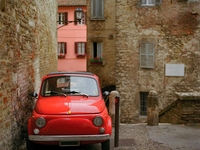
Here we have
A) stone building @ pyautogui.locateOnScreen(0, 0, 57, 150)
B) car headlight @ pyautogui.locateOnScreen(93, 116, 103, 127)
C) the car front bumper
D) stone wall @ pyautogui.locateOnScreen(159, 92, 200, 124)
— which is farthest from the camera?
stone wall @ pyautogui.locateOnScreen(159, 92, 200, 124)

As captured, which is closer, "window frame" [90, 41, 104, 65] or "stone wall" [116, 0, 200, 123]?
"stone wall" [116, 0, 200, 123]

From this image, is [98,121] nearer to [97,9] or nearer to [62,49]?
[97,9]

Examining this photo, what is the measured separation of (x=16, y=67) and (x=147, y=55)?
10.2m

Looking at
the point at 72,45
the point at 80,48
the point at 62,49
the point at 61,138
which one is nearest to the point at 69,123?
the point at 61,138

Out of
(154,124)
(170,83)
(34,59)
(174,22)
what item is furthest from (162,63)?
(34,59)

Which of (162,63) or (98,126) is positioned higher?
(162,63)

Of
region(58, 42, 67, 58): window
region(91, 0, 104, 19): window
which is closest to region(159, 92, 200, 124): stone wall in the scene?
region(91, 0, 104, 19): window

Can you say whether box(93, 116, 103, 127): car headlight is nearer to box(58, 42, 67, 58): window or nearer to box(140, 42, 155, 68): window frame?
box(140, 42, 155, 68): window frame

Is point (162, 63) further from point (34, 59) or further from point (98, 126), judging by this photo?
point (98, 126)

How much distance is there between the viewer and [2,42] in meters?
5.50

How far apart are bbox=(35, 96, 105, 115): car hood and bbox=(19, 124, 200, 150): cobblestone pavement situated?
1.08 m

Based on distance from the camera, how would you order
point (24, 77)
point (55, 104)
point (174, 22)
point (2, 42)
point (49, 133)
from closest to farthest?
point (2, 42)
point (49, 133)
point (55, 104)
point (24, 77)
point (174, 22)

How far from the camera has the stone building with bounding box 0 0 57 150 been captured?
5625 millimetres

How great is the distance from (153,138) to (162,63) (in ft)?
27.8
